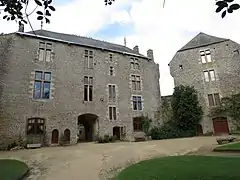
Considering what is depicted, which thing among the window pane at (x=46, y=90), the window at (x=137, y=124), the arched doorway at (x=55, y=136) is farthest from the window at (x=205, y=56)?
the arched doorway at (x=55, y=136)

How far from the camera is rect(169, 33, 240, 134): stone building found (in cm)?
1958

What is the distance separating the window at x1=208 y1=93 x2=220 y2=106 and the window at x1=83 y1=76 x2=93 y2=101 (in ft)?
39.5

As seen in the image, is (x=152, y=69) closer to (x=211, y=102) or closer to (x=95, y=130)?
(x=211, y=102)

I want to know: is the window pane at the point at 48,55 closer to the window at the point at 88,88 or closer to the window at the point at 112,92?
the window at the point at 88,88

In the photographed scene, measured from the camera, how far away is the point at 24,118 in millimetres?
14367

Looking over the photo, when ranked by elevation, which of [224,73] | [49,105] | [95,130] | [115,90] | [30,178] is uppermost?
[224,73]

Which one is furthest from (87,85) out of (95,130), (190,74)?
(190,74)

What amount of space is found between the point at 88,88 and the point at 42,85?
390 cm

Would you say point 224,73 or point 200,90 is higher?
point 224,73

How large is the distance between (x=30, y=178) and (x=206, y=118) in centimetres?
1778

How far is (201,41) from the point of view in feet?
74.7

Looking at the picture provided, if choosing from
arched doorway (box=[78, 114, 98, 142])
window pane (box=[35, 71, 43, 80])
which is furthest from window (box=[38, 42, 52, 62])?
arched doorway (box=[78, 114, 98, 142])

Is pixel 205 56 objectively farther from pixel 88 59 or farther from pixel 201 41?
pixel 88 59

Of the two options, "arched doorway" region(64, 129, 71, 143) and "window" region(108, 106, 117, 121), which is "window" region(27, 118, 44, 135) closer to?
"arched doorway" region(64, 129, 71, 143)
